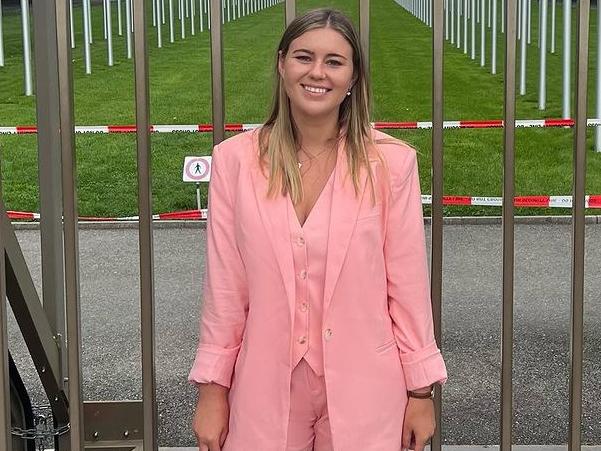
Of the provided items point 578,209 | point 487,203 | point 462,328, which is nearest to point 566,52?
point 487,203

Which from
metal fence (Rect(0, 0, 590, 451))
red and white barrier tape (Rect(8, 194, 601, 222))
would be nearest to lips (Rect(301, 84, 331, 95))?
metal fence (Rect(0, 0, 590, 451))

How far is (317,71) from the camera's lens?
6.87 ft

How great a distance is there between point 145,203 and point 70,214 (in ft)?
0.65

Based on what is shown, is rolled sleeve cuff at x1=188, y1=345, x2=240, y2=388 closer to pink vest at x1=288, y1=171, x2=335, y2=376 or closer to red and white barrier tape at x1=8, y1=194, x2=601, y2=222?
pink vest at x1=288, y1=171, x2=335, y2=376

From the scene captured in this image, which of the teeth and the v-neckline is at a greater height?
the teeth

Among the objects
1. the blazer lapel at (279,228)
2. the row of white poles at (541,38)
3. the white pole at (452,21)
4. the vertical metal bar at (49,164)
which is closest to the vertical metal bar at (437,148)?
the blazer lapel at (279,228)

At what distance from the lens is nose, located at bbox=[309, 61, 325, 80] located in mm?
2088

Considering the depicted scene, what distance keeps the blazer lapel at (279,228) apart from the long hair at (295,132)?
2cm

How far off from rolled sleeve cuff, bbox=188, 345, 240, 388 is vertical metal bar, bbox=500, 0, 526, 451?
67cm

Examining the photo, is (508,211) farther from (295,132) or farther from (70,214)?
(70,214)

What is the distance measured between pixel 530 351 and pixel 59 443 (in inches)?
136

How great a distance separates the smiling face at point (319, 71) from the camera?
210cm

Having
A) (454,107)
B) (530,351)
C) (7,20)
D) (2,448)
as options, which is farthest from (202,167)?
(7,20)

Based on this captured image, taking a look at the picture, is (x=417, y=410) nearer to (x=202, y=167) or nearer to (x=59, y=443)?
(x=59, y=443)
